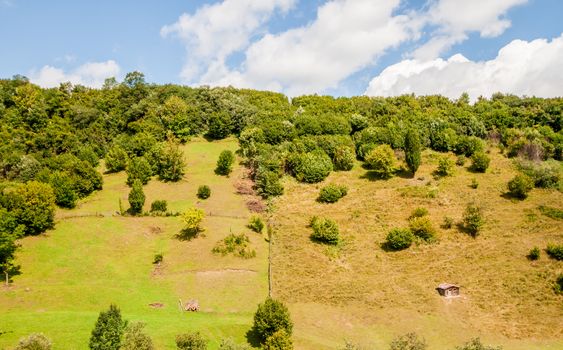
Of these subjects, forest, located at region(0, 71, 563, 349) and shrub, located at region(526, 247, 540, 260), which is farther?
forest, located at region(0, 71, 563, 349)

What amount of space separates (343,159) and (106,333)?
200 ft

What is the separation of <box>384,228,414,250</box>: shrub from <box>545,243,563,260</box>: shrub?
1756 centimetres

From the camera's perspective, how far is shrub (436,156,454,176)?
269 ft

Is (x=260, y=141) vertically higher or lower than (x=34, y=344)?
higher

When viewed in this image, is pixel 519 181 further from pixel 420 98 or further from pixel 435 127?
pixel 420 98

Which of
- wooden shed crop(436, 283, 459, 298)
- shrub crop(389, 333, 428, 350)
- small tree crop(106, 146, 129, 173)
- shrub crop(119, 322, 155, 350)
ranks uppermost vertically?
small tree crop(106, 146, 129, 173)

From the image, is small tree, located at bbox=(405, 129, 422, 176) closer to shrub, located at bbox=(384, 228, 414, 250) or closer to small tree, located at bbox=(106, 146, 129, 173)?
shrub, located at bbox=(384, 228, 414, 250)

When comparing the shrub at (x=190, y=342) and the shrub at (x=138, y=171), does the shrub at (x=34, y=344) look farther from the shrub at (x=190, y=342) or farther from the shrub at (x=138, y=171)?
the shrub at (x=138, y=171)

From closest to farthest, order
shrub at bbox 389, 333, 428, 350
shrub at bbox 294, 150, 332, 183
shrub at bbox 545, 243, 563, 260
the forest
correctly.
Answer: shrub at bbox 389, 333, 428, 350, shrub at bbox 545, 243, 563, 260, the forest, shrub at bbox 294, 150, 332, 183

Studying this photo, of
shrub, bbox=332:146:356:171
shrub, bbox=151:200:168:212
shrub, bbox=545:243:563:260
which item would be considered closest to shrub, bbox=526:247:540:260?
shrub, bbox=545:243:563:260

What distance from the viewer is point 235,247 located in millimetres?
60875

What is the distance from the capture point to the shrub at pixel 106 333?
35969 mm

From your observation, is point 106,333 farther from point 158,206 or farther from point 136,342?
point 158,206

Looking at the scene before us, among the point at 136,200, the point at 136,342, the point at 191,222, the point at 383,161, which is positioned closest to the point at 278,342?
the point at 136,342
